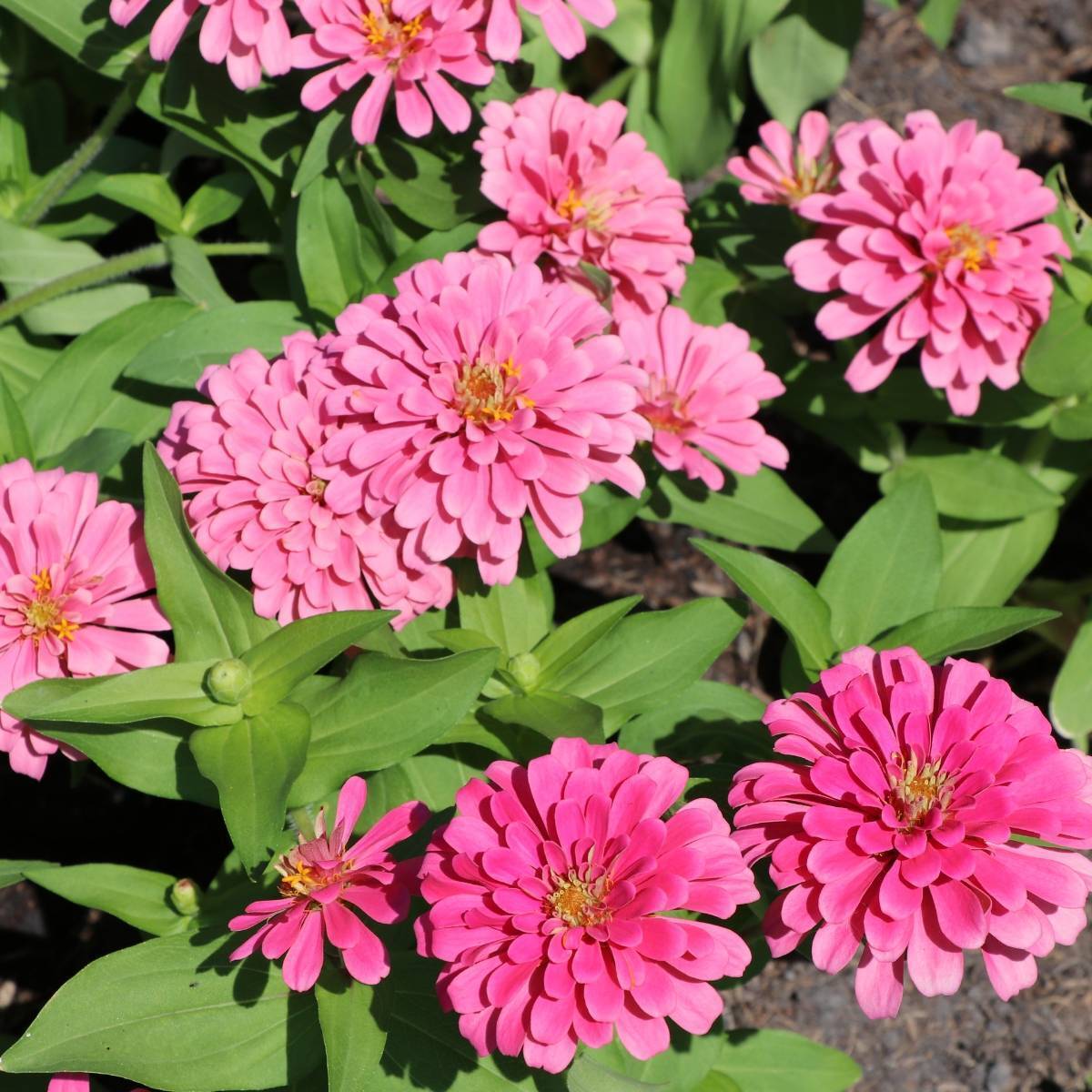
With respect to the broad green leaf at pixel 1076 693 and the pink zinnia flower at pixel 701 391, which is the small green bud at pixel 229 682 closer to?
the pink zinnia flower at pixel 701 391

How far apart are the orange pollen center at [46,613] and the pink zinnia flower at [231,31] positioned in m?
0.72

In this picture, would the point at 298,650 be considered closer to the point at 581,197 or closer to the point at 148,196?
the point at 581,197

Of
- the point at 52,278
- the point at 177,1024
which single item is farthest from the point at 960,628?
the point at 52,278

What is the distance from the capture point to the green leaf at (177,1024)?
4.52ft

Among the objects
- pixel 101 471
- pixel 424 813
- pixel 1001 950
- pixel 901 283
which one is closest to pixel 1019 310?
Result: pixel 901 283

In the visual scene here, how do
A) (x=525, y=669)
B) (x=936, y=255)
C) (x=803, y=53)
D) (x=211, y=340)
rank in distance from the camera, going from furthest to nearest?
(x=803, y=53) → (x=211, y=340) → (x=936, y=255) → (x=525, y=669)

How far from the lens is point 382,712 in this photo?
4.71 ft

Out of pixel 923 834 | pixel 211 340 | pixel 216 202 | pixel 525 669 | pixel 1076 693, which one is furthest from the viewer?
pixel 216 202

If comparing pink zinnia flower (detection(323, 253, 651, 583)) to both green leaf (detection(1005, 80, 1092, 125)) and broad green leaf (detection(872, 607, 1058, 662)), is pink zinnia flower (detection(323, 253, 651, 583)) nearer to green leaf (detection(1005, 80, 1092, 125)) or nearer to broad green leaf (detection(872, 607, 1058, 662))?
broad green leaf (detection(872, 607, 1058, 662))

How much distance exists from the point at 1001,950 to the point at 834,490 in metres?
1.41

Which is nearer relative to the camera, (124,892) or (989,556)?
(124,892)

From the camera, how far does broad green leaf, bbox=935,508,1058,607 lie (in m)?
2.13

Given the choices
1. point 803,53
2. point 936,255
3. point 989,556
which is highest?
point 803,53

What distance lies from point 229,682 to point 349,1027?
41 cm
